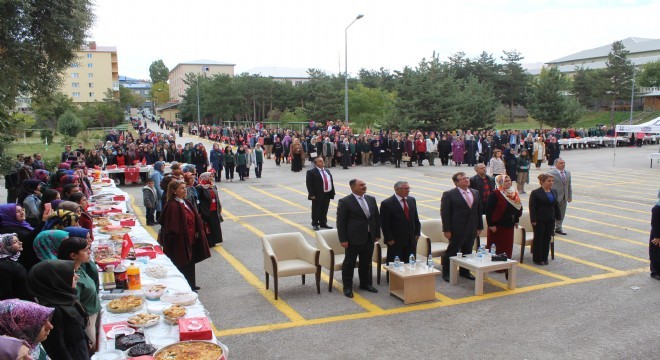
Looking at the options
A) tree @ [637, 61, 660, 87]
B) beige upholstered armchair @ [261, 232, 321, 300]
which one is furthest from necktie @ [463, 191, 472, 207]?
tree @ [637, 61, 660, 87]

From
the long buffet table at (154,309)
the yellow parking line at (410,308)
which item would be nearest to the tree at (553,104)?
the yellow parking line at (410,308)

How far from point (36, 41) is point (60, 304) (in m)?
12.8

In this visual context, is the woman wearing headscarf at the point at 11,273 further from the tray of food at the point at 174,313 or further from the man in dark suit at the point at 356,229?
the man in dark suit at the point at 356,229

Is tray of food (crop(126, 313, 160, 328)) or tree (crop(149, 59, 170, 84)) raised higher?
tree (crop(149, 59, 170, 84))

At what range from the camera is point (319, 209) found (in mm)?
12867

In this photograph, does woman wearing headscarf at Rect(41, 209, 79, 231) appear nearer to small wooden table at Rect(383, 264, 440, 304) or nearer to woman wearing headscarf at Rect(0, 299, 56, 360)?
woman wearing headscarf at Rect(0, 299, 56, 360)

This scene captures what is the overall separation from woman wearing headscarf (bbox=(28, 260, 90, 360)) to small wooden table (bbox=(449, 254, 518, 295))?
19.0ft

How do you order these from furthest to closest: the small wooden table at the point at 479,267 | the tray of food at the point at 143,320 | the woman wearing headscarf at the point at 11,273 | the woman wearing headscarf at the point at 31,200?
the woman wearing headscarf at the point at 31,200
the small wooden table at the point at 479,267
the tray of food at the point at 143,320
the woman wearing headscarf at the point at 11,273

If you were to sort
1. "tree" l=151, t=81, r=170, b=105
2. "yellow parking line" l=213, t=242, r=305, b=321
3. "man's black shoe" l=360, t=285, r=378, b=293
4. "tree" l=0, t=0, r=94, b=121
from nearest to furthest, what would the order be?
"yellow parking line" l=213, t=242, r=305, b=321 → "man's black shoe" l=360, t=285, r=378, b=293 → "tree" l=0, t=0, r=94, b=121 → "tree" l=151, t=81, r=170, b=105

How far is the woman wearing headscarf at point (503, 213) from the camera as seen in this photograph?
906 centimetres

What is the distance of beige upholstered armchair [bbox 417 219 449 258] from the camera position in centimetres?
903

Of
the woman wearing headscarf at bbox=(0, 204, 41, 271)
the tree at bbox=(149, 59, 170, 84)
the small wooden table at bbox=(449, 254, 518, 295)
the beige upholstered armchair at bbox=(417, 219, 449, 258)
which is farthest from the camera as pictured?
the tree at bbox=(149, 59, 170, 84)

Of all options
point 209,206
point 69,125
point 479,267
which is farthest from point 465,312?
point 69,125

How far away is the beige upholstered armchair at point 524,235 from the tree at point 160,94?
142061mm
